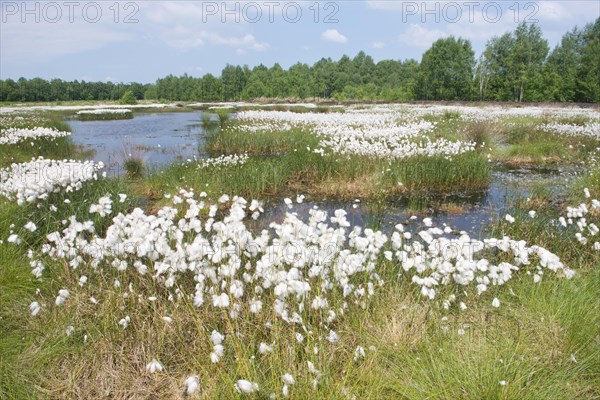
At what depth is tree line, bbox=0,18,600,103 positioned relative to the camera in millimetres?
52406

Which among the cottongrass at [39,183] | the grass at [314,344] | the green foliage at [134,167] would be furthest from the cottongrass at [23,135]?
the grass at [314,344]

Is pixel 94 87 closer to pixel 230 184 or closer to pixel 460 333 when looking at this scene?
pixel 230 184

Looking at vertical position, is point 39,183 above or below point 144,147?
below

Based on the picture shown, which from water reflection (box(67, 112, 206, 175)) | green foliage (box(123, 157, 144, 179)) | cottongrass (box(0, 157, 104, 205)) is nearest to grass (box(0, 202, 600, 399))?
cottongrass (box(0, 157, 104, 205))

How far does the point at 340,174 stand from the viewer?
1169cm

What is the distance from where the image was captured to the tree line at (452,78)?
52.4m

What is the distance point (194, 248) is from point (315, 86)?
8534 centimetres

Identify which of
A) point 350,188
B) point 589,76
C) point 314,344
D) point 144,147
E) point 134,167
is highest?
point 589,76

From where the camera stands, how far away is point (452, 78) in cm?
6831

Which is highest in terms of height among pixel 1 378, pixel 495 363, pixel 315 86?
pixel 315 86

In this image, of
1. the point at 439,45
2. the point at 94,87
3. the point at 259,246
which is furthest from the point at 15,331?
the point at 94,87

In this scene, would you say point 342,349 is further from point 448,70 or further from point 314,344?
point 448,70

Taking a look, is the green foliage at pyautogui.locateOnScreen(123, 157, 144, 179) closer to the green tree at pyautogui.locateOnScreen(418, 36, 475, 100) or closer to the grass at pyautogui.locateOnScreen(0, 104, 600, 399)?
the grass at pyautogui.locateOnScreen(0, 104, 600, 399)

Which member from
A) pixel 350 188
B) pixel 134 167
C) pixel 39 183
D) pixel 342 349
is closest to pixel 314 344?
pixel 342 349
